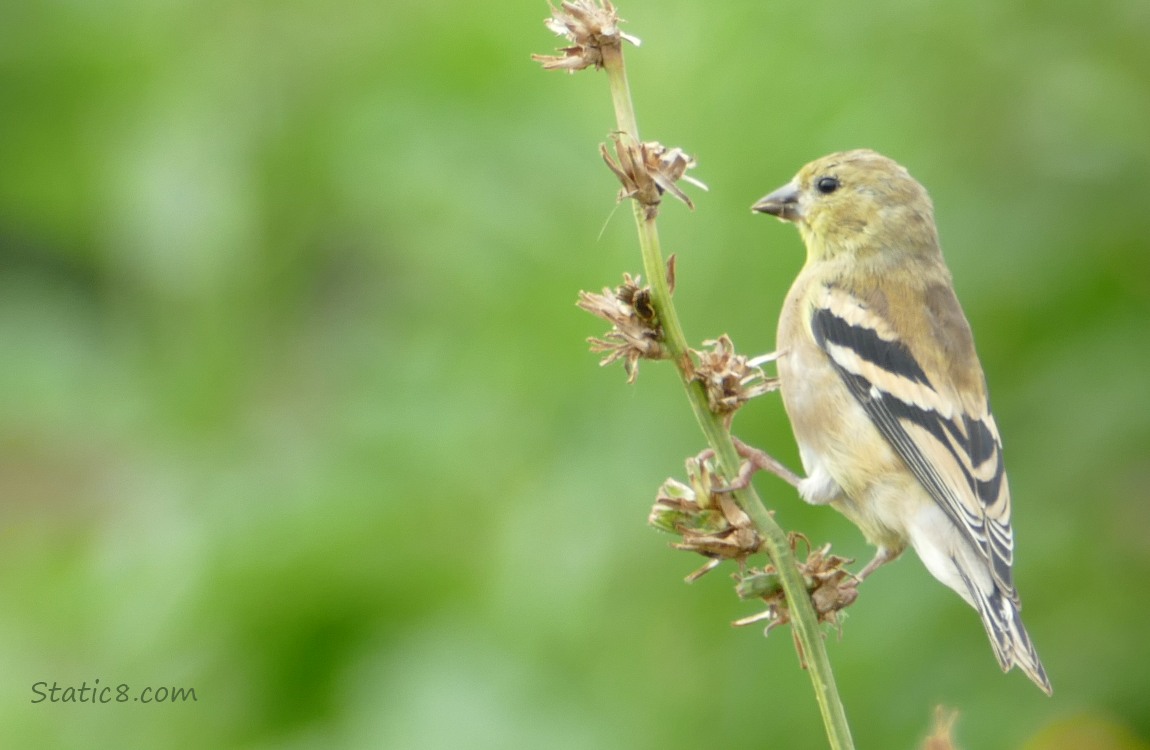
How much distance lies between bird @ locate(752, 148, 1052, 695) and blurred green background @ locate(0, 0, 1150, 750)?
0.19 meters

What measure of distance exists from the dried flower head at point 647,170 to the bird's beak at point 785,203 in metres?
1.51

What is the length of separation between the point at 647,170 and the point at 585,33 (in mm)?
163

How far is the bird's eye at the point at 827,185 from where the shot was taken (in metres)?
3.00

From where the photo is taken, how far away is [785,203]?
2947mm

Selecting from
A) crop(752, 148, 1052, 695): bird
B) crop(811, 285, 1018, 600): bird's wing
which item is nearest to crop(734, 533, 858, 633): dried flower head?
crop(752, 148, 1052, 695): bird

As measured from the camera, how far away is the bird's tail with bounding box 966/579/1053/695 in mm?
2143

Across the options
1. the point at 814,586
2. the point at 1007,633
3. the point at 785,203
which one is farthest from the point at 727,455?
the point at 785,203

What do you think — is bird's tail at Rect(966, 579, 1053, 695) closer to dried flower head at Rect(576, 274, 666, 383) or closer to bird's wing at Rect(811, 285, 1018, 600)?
bird's wing at Rect(811, 285, 1018, 600)

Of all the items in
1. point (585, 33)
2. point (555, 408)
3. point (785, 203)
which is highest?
point (785, 203)

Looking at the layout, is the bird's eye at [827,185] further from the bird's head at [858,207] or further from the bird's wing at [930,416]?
the bird's wing at [930,416]

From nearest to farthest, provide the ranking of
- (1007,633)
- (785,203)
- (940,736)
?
(940,736)
(1007,633)
(785,203)

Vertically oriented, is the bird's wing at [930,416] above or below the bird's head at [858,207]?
below

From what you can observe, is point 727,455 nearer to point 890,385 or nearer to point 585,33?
point 585,33

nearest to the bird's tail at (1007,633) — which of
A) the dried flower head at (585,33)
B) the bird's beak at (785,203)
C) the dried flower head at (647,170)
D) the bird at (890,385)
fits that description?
the bird at (890,385)
